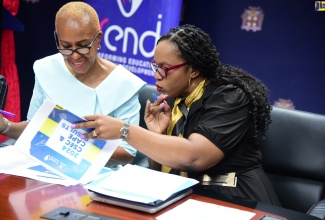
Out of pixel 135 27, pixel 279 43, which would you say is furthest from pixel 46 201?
pixel 279 43

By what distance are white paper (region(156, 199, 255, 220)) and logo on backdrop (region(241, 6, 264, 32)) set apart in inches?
108

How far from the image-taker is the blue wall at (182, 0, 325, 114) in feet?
12.9

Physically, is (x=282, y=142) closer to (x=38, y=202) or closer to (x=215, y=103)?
(x=215, y=103)

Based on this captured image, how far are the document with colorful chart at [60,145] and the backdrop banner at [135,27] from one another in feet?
6.76

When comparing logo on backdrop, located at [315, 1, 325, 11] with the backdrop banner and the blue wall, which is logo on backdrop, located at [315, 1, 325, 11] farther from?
the backdrop banner

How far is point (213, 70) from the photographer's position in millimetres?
2139

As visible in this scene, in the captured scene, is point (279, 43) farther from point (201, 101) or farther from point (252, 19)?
point (201, 101)

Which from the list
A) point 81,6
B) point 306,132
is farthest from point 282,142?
point 81,6

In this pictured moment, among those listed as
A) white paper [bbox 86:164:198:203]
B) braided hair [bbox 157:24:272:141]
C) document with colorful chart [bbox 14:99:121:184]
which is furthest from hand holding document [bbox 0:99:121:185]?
braided hair [bbox 157:24:272:141]

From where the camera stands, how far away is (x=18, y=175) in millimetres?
1679

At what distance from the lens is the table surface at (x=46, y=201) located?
1.38 m

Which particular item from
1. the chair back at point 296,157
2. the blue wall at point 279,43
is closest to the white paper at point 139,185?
the chair back at point 296,157

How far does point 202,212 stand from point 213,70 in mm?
831

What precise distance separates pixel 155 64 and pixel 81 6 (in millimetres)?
398
